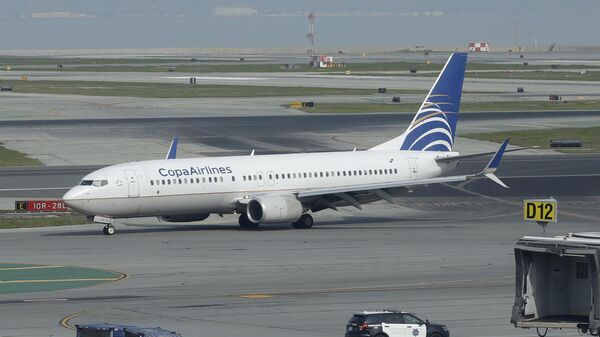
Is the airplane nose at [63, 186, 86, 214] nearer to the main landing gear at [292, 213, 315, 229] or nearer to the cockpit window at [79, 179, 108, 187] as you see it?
the cockpit window at [79, 179, 108, 187]

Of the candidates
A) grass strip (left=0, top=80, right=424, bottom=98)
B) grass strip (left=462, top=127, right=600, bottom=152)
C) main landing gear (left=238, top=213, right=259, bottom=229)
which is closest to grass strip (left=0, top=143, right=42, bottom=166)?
main landing gear (left=238, top=213, right=259, bottom=229)

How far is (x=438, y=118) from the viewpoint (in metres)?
72.6

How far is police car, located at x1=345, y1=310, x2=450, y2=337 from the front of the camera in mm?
35656

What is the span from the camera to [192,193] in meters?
64.1

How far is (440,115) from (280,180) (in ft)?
36.6

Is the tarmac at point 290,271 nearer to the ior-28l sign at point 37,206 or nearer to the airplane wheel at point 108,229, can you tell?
the airplane wheel at point 108,229

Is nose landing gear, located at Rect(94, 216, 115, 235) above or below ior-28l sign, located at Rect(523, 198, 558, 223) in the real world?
below

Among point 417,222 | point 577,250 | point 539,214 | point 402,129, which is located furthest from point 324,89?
point 577,250

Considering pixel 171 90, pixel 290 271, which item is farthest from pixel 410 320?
pixel 171 90

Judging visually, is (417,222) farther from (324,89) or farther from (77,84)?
(77,84)

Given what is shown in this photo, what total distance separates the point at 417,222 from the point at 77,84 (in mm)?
133695

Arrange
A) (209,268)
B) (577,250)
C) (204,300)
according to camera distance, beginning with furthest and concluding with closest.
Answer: (209,268) < (204,300) < (577,250)

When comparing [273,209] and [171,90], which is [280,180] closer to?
[273,209]

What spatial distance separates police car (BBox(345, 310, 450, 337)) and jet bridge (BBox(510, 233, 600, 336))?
8.85 metres
